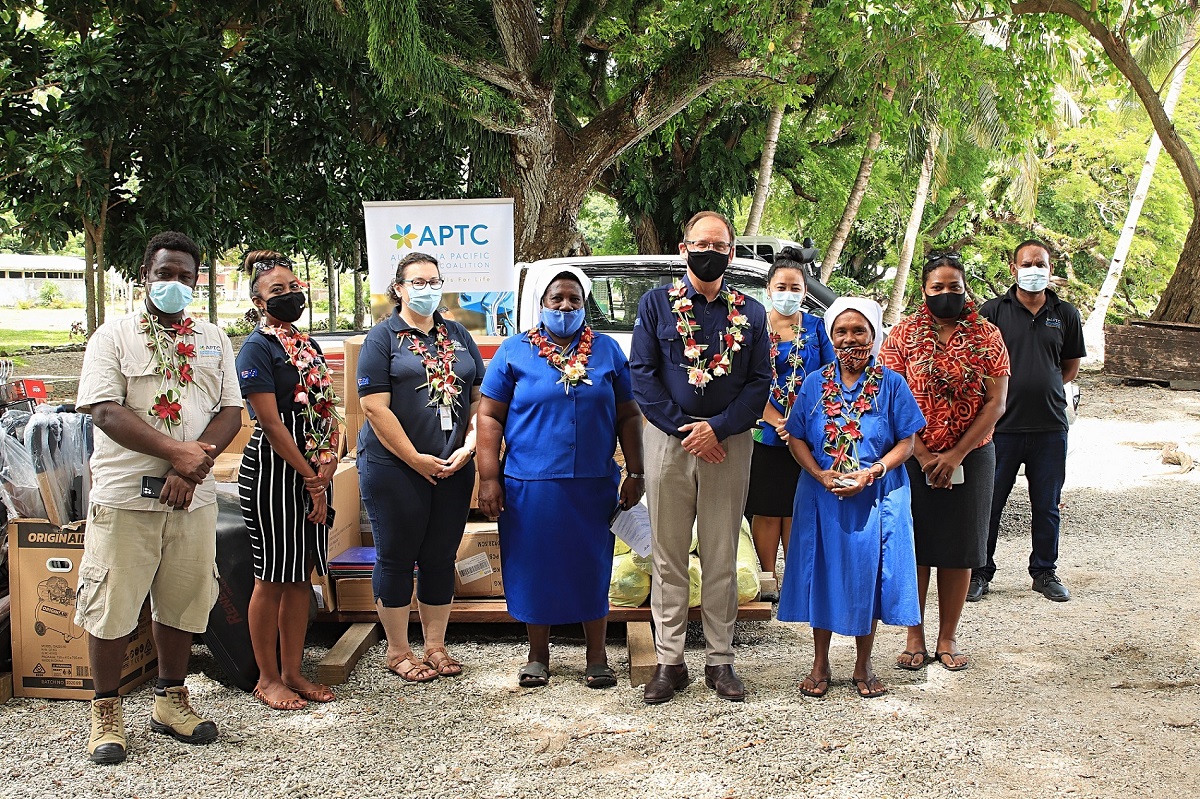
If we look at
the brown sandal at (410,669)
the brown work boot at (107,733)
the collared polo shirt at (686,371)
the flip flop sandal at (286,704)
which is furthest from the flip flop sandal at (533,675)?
the brown work boot at (107,733)

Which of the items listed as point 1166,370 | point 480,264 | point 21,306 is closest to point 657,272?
point 480,264

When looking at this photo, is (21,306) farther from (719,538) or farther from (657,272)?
(719,538)

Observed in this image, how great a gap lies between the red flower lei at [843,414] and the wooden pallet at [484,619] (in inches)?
44.8

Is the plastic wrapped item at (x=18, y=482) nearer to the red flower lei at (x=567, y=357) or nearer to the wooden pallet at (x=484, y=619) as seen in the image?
the wooden pallet at (x=484, y=619)

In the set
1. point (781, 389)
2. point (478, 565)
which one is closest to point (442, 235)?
point (478, 565)

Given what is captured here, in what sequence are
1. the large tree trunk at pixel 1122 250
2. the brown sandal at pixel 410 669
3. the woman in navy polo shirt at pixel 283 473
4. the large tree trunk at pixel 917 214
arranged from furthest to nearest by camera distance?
the large tree trunk at pixel 917 214, the large tree trunk at pixel 1122 250, the brown sandal at pixel 410 669, the woman in navy polo shirt at pixel 283 473

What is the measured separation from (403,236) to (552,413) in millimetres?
3992

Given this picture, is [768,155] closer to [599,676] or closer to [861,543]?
[861,543]

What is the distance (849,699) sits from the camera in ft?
13.9

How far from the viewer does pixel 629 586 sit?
5.02m

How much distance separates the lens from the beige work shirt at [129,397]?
3561 millimetres

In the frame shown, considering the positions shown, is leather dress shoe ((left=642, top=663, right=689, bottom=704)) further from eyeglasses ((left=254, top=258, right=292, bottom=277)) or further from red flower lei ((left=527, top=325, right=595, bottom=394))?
eyeglasses ((left=254, top=258, right=292, bottom=277))

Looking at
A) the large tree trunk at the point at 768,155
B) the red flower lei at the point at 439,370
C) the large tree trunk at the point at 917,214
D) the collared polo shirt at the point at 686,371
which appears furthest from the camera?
the large tree trunk at the point at 917,214

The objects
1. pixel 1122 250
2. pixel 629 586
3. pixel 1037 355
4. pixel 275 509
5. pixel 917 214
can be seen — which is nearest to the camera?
pixel 275 509
